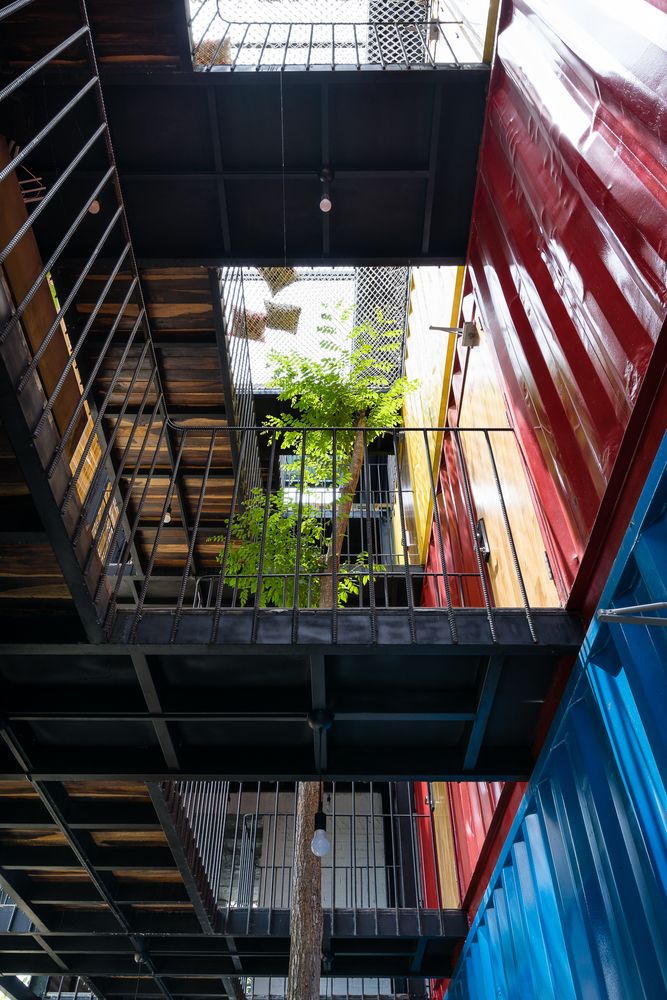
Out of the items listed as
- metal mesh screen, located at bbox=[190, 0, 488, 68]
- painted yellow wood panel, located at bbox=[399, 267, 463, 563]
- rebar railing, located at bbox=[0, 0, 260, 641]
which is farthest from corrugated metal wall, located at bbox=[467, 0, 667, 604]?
rebar railing, located at bbox=[0, 0, 260, 641]

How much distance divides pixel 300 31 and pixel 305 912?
25.2 feet

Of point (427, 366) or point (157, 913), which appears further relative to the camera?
point (427, 366)

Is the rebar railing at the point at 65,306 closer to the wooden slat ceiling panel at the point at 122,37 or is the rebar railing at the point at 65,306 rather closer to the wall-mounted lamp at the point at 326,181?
the wooden slat ceiling panel at the point at 122,37

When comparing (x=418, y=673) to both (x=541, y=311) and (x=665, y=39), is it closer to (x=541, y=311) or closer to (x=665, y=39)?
(x=541, y=311)

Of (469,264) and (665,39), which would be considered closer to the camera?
(665,39)

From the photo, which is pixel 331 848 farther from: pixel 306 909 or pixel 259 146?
pixel 259 146

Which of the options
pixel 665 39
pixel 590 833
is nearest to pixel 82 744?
pixel 590 833

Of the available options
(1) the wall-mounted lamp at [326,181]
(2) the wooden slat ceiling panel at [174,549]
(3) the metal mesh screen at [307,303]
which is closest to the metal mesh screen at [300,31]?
(1) the wall-mounted lamp at [326,181]

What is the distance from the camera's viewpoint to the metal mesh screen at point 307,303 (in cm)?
1048

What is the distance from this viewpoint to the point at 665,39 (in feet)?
8.31

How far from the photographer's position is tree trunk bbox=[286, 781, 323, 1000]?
4781 mm

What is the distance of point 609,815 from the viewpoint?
298cm

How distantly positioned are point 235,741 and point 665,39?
4.11 meters

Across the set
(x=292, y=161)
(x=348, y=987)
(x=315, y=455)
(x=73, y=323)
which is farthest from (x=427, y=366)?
(x=348, y=987)
